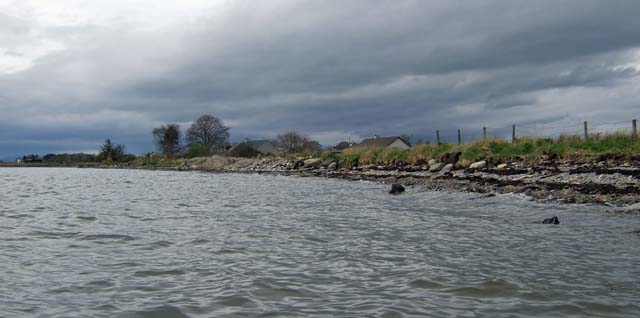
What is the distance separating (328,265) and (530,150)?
880 inches

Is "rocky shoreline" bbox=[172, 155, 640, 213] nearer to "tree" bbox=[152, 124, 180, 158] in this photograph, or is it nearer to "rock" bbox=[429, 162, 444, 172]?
"rock" bbox=[429, 162, 444, 172]

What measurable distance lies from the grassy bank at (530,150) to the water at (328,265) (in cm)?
1174

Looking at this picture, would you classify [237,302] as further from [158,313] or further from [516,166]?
[516,166]

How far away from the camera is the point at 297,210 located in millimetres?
13266

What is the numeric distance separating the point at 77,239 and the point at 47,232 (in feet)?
4.72

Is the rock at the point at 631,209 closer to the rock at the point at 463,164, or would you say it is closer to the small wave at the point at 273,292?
the small wave at the point at 273,292

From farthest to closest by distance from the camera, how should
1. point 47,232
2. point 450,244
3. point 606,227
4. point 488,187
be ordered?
point 488,187, point 47,232, point 606,227, point 450,244

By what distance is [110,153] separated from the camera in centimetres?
10588

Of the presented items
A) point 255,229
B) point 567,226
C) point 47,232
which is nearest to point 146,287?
point 255,229

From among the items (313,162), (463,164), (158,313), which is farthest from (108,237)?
(313,162)

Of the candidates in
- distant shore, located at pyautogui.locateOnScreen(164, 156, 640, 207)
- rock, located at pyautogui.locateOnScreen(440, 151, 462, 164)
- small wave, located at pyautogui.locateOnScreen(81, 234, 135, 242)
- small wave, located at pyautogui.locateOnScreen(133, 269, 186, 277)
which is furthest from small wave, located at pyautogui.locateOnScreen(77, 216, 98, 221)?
rock, located at pyautogui.locateOnScreen(440, 151, 462, 164)

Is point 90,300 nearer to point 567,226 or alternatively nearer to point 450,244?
point 450,244

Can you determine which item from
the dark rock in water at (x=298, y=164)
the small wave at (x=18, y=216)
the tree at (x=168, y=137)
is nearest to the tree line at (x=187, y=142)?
the tree at (x=168, y=137)

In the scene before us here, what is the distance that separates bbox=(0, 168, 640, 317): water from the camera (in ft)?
→ 14.8
